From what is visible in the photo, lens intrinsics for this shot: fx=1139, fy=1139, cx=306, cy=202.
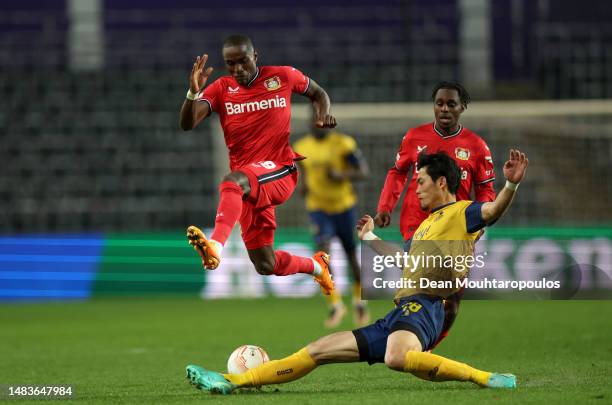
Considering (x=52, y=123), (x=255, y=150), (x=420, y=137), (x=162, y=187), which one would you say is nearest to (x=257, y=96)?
(x=255, y=150)

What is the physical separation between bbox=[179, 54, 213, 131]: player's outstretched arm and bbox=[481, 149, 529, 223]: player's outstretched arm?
91.8 inches

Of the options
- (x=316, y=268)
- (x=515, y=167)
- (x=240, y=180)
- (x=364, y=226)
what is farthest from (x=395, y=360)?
(x=316, y=268)

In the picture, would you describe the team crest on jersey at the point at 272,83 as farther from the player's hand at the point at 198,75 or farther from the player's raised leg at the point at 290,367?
the player's raised leg at the point at 290,367

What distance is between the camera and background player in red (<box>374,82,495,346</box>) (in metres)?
8.09

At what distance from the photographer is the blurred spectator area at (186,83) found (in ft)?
59.3

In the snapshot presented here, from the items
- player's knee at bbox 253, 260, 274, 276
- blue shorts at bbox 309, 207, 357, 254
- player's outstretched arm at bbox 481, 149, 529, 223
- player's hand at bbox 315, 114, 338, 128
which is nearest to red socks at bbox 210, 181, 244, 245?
player's hand at bbox 315, 114, 338, 128

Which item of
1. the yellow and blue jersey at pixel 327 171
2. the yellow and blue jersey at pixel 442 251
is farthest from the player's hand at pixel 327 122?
the yellow and blue jersey at pixel 327 171

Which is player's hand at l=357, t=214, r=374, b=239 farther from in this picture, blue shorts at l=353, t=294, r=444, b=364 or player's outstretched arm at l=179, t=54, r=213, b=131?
player's outstretched arm at l=179, t=54, r=213, b=131

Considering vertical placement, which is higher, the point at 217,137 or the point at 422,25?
the point at 422,25

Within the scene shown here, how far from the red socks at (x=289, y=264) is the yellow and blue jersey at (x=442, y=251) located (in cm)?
236

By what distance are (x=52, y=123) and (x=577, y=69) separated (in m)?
10.3

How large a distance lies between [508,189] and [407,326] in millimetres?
958

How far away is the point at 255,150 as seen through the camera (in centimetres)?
845

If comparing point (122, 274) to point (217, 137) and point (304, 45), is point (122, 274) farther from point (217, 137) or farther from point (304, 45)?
point (304, 45)
